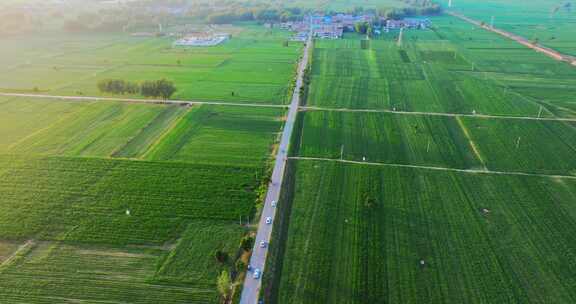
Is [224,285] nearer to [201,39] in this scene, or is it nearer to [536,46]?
[201,39]

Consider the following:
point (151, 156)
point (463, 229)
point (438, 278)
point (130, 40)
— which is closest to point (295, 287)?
point (438, 278)

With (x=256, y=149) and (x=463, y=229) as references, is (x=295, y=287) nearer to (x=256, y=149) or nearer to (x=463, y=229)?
(x=463, y=229)

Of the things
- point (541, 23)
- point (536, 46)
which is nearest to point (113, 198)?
point (536, 46)

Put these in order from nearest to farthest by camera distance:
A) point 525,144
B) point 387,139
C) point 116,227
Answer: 1. point 116,227
2. point 525,144
3. point 387,139

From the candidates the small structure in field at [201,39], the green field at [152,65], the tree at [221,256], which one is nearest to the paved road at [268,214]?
the tree at [221,256]

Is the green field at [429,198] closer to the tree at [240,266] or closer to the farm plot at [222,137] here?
the tree at [240,266]

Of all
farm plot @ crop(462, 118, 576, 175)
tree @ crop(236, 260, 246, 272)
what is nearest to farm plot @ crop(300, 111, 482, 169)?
farm plot @ crop(462, 118, 576, 175)

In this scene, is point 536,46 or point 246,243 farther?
point 536,46
